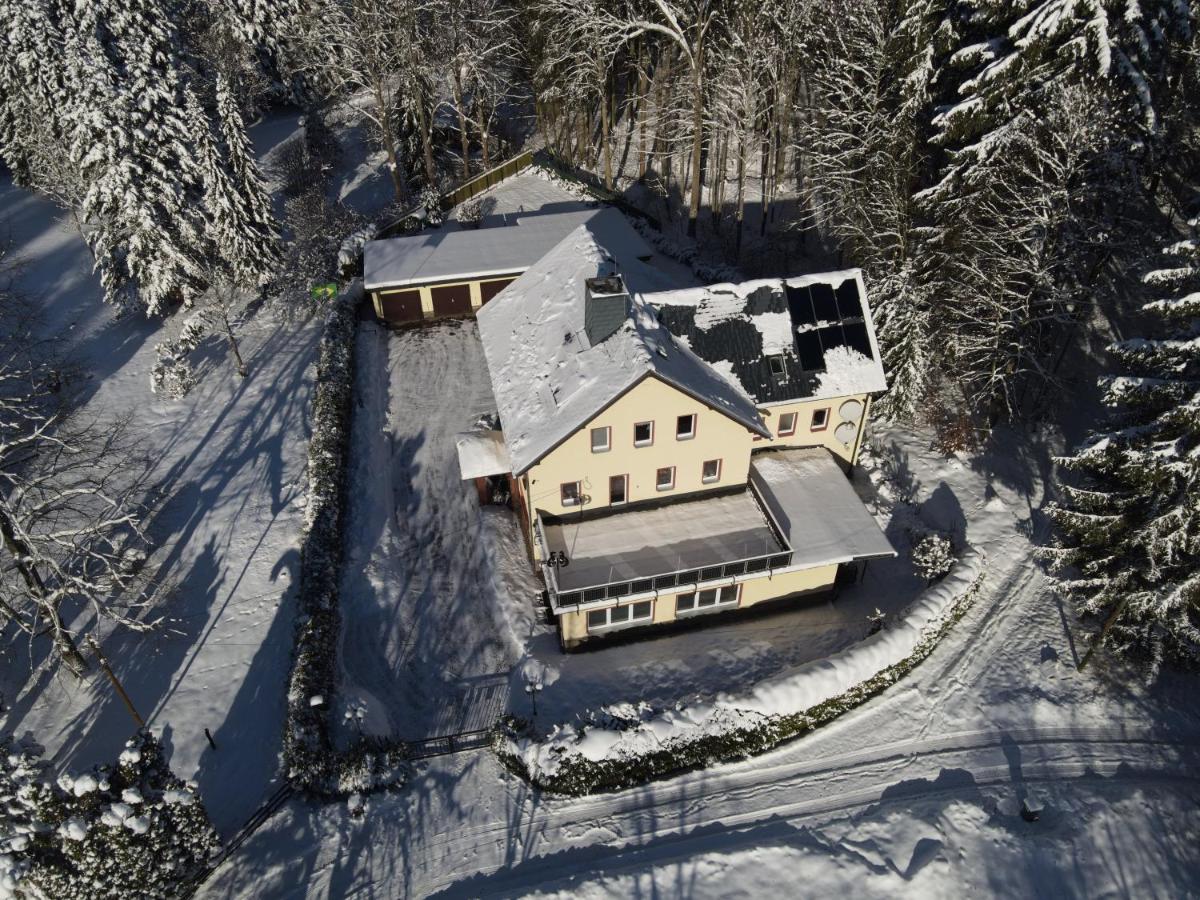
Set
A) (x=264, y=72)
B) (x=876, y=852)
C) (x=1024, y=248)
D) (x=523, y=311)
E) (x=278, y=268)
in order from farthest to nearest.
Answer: (x=264, y=72) → (x=278, y=268) → (x=523, y=311) → (x=1024, y=248) → (x=876, y=852)

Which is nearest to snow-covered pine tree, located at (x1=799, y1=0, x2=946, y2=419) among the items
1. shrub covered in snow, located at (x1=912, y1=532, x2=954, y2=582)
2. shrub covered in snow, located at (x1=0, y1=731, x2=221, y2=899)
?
shrub covered in snow, located at (x1=912, y1=532, x2=954, y2=582)

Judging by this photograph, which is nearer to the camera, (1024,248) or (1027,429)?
(1024,248)

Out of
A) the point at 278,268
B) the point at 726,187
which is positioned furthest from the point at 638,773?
the point at 726,187

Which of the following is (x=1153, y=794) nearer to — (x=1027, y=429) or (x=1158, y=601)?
(x=1158, y=601)

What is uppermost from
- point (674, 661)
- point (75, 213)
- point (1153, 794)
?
point (75, 213)

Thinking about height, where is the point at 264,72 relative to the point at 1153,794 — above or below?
above

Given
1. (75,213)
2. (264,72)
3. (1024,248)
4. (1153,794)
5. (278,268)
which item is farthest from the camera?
(264,72)

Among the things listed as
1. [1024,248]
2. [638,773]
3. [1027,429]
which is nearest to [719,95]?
[1024,248]
